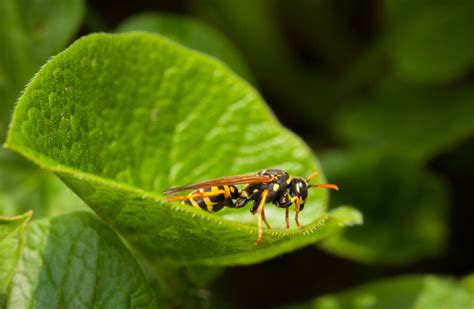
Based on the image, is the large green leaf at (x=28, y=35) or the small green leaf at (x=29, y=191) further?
the large green leaf at (x=28, y=35)

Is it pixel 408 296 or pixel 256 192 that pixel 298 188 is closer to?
pixel 256 192

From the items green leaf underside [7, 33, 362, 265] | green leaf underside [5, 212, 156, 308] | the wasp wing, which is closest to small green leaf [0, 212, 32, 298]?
green leaf underside [5, 212, 156, 308]

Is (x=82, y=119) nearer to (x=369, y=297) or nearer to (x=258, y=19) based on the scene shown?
(x=369, y=297)

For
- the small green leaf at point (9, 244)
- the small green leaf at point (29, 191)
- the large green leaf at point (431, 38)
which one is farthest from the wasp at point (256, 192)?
the large green leaf at point (431, 38)

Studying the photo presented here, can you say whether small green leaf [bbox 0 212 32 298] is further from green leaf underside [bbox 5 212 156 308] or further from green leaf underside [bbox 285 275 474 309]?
green leaf underside [bbox 285 275 474 309]

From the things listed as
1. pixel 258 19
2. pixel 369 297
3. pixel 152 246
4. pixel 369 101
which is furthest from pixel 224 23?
pixel 152 246

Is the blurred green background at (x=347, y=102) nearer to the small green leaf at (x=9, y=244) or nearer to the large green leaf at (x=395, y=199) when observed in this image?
the large green leaf at (x=395, y=199)
